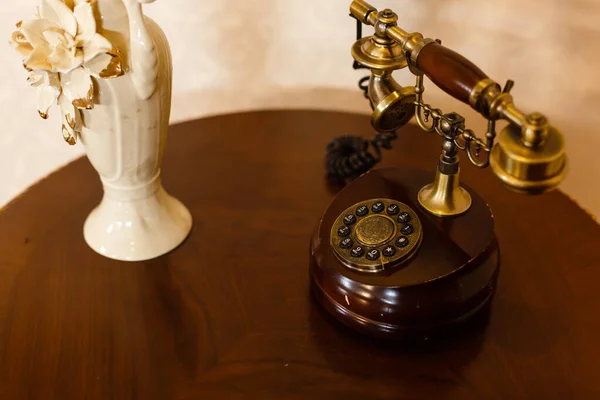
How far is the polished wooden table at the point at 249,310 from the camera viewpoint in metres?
0.65

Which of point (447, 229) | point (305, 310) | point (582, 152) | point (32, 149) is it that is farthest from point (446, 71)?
point (32, 149)

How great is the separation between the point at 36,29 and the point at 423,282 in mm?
446

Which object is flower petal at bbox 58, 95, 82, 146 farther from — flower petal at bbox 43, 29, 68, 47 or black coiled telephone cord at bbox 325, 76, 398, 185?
black coiled telephone cord at bbox 325, 76, 398, 185

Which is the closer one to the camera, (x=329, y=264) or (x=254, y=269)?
(x=329, y=264)

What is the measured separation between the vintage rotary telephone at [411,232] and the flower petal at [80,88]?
0.27m

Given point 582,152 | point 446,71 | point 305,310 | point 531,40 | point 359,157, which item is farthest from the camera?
point 582,152

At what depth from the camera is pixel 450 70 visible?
587 mm

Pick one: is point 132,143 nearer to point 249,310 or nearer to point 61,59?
point 61,59

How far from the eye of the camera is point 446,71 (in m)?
0.59

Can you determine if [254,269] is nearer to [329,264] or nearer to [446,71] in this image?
[329,264]

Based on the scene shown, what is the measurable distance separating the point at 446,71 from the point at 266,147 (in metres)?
0.43

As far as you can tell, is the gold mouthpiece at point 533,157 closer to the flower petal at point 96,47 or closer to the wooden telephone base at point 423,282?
the wooden telephone base at point 423,282

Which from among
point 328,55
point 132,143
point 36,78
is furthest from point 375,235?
point 328,55

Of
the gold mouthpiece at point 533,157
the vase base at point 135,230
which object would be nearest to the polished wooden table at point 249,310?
the vase base at point 135,230
